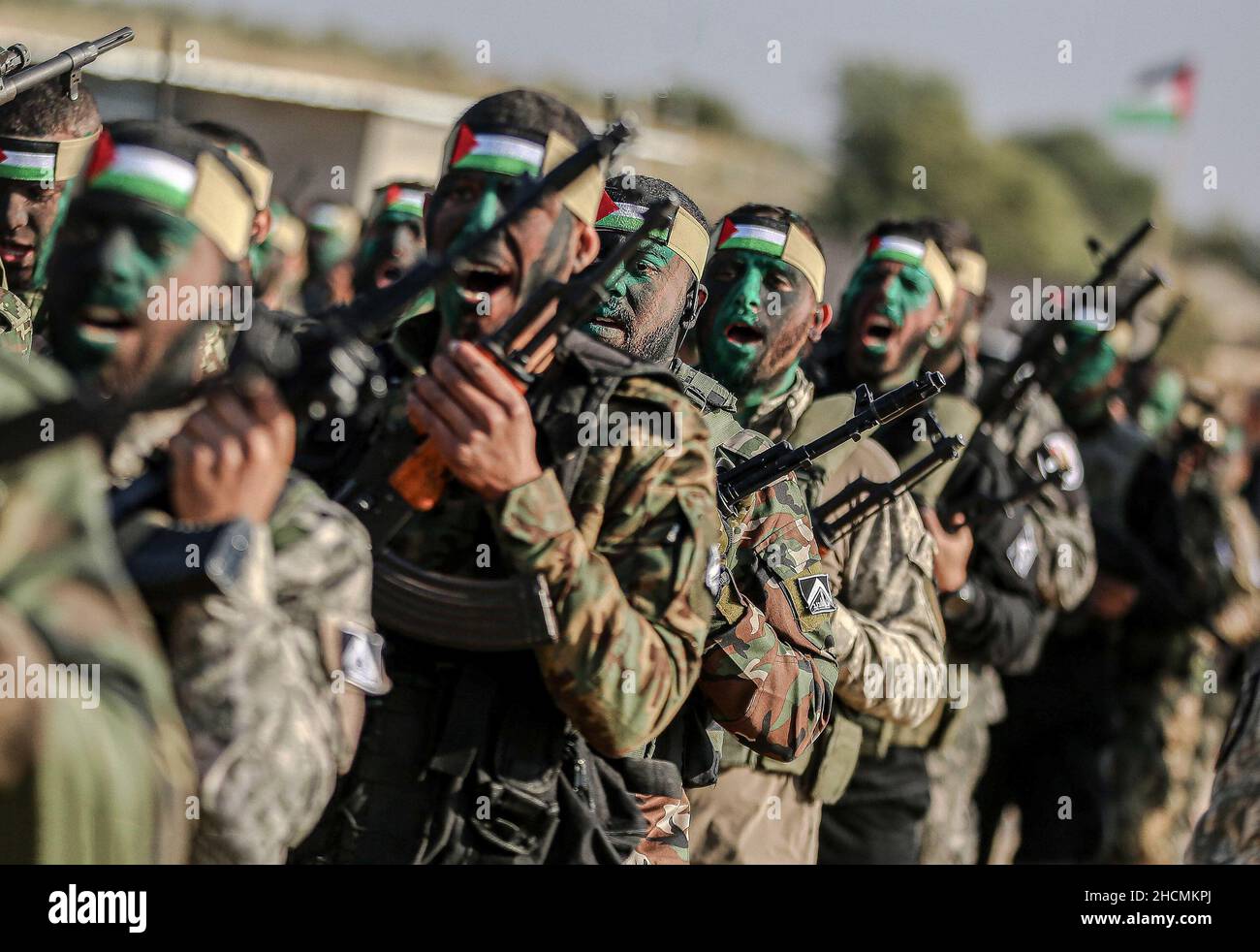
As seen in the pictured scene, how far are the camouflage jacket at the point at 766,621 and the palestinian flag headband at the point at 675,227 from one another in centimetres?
31

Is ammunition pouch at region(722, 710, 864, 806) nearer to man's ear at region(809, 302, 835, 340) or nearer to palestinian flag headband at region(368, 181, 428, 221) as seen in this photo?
man's ear at region(809, 302, 835, 340)

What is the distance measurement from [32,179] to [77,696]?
324 centimetres

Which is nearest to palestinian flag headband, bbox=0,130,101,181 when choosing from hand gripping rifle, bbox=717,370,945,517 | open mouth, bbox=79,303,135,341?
hand gripping rifle, bbox=717,370,945,517

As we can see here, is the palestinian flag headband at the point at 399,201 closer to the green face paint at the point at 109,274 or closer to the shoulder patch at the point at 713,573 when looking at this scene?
the shoulder patch at the point at 713,573

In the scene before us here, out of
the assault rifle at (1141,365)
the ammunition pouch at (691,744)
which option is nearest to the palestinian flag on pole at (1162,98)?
the assault rifle at (1141,365)

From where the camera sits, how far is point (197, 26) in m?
45.4

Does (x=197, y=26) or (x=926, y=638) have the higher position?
(x=197, y=26)

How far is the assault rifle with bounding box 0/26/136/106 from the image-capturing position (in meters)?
5.42

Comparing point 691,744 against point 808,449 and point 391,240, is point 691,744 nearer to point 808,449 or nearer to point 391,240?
point 808,449

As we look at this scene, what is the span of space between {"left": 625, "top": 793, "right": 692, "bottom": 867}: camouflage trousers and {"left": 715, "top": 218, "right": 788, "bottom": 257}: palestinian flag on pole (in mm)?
Answer: 2030

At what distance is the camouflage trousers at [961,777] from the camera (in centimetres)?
736
